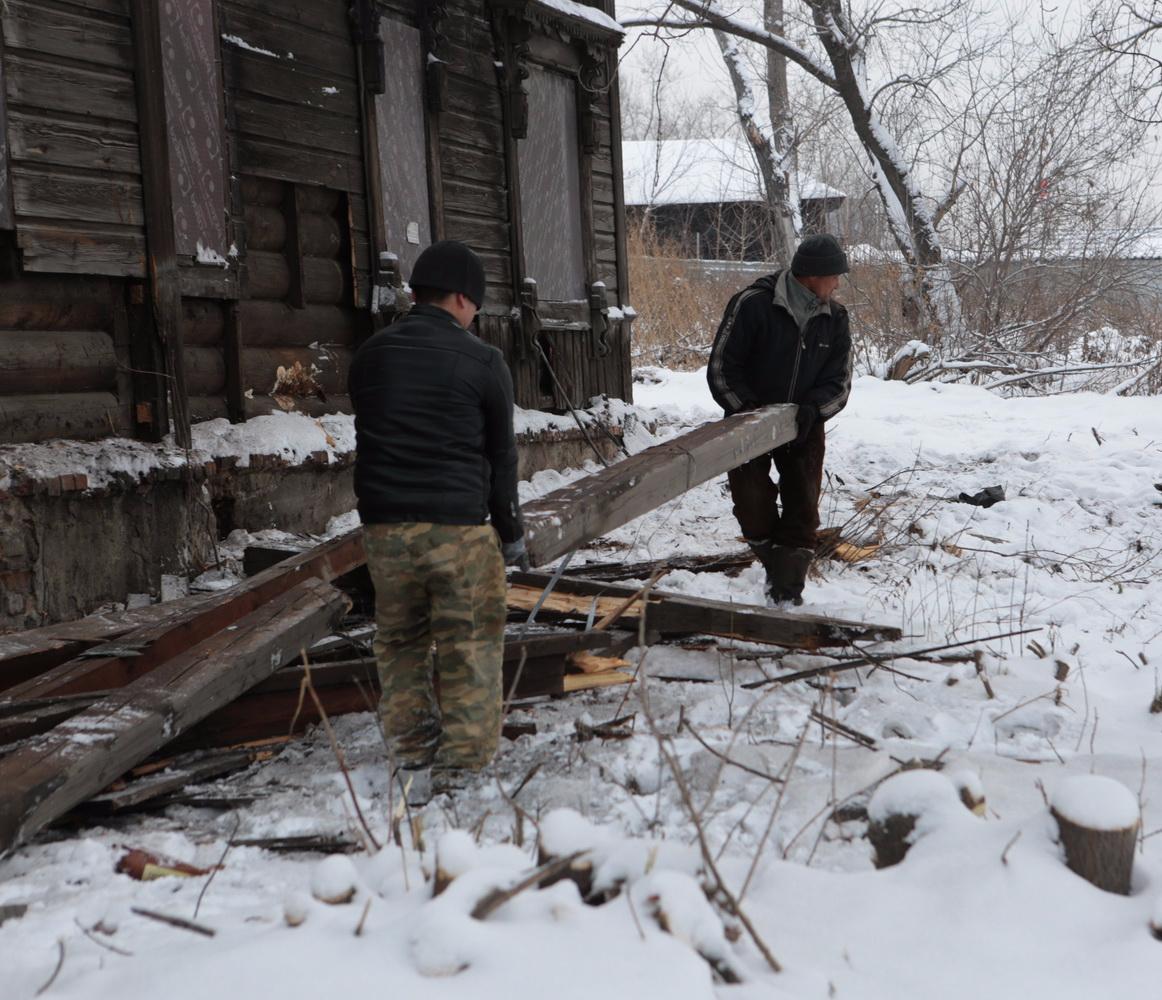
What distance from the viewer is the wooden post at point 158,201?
21.2 feet

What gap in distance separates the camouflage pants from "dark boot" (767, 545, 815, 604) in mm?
2813

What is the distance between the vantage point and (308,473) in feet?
25.1

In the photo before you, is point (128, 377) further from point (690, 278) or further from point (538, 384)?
point (690, 278)

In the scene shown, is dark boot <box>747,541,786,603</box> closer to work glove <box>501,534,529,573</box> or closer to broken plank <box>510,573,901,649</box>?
broken plank <box>510,573,901,649</box>

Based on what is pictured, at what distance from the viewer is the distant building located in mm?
37969

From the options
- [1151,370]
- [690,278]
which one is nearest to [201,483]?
[1151,370]

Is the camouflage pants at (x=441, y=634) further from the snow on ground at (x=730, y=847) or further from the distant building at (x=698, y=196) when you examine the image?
the distant building at (x=698, y=196)

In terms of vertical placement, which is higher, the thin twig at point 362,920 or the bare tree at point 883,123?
the bare tree at point 883,123

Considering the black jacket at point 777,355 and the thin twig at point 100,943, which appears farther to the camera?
the black jacket at point 777,355

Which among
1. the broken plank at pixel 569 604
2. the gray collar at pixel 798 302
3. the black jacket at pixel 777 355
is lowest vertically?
the broken plank at pixel 569 604

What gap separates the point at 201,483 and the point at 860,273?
16.5 m

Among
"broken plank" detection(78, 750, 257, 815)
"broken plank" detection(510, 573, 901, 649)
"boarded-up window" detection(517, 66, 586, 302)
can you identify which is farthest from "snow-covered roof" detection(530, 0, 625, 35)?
"broken plank" detection(78, 750, 257, 815)

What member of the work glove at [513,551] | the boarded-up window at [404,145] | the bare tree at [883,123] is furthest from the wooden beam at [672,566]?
the bare tree at [883,123]

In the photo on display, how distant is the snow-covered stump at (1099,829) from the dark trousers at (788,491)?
4.08m
